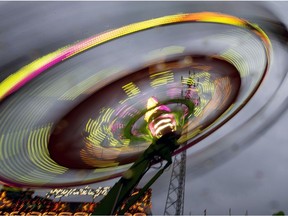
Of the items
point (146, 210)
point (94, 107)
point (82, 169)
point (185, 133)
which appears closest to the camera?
point (94, 107)

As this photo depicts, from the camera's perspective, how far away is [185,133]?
41.7 feet

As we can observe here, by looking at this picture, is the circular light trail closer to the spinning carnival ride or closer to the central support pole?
the spinning carnival ride

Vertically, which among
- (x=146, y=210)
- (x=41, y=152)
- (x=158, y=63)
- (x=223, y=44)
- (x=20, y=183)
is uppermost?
(x=146, y=210)

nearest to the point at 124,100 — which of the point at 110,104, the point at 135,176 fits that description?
the point at 110,104

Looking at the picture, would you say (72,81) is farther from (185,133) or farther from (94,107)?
(185,133)

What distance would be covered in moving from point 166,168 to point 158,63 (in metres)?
3.50

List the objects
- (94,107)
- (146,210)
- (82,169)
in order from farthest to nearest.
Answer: (146,210)
(82,169)
(94,107)

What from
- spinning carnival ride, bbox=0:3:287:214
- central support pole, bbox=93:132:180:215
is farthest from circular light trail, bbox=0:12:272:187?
central support pole, bbox=93:132:180:215

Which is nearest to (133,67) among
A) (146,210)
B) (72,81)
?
(72,81)

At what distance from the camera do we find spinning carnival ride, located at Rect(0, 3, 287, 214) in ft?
28.2

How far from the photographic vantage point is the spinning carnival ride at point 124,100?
859cm

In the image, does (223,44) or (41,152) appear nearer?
(223,44)

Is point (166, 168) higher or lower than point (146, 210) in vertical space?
lower

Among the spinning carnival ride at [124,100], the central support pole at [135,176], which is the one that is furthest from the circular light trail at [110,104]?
the central support pole at [135,176]
